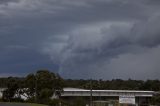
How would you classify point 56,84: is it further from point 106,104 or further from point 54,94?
point 106,104

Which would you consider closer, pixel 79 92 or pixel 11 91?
pixel 11 91

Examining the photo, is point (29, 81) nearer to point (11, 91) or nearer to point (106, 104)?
point (11, 91)

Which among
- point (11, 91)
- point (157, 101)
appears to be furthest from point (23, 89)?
point (157, 101)

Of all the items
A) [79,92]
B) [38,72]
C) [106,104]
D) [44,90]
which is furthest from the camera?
[79,92]

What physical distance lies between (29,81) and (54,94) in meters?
10.2

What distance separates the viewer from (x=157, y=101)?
156 meters

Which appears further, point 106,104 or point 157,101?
point 157,101

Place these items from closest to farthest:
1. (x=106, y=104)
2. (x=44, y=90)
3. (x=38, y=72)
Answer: (x=106, y=104), (x=44, y=90), (x=38, y=72)

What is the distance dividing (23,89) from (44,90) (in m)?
16.0

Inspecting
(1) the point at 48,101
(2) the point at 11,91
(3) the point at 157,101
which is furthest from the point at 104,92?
(1) the point at 48,101

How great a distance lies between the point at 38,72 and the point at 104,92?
53.7 m

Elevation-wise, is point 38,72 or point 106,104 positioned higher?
point 38,72

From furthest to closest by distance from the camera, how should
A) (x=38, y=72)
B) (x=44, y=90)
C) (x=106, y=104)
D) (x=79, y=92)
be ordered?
(x=79, y=92), (x=38, y=72), (x=44, y=90), (x=106, y=104)

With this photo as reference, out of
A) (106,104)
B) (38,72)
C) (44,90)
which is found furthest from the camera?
(38,72)
